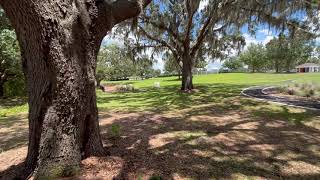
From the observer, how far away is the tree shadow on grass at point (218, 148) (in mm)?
4027

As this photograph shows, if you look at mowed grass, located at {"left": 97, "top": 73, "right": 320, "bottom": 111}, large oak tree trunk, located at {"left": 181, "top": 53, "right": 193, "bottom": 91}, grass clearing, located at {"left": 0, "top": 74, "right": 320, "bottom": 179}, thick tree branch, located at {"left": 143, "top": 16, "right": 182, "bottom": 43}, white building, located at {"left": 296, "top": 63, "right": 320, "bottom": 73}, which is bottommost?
white building, located at {"left": 296, "top": 63, "right": 320, "bottom": 73}

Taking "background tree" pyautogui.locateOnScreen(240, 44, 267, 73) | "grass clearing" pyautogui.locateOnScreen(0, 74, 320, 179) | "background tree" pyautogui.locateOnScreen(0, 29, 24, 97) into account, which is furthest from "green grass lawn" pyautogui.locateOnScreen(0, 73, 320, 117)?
"background tree" pyautogui.locateOnScreen(240, 44, 267, 73)

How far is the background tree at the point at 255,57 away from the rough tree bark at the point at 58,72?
62.6m

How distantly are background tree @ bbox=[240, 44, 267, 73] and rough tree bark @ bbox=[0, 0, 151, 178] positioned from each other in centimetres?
6255

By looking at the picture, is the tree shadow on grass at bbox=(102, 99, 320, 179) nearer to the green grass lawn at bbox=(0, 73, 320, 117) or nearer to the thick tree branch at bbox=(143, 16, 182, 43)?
the green grass lawn at bbox=(0, 73, 320, 117)

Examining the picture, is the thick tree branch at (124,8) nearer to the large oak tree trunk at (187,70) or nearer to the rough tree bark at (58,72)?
the rough tree bark at (58,72)

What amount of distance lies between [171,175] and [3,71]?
654 inches

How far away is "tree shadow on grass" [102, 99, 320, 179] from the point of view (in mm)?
4027

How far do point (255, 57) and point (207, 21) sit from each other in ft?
167

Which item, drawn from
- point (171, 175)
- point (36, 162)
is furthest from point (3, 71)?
point (171, 175)

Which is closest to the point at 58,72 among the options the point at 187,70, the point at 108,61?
the point at 187,70

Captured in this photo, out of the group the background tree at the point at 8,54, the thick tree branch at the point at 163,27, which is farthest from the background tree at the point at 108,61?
the thick tree branch at the point at 163,27

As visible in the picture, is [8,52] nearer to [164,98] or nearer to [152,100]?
[152,100]

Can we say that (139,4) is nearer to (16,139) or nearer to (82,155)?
(82,155)
